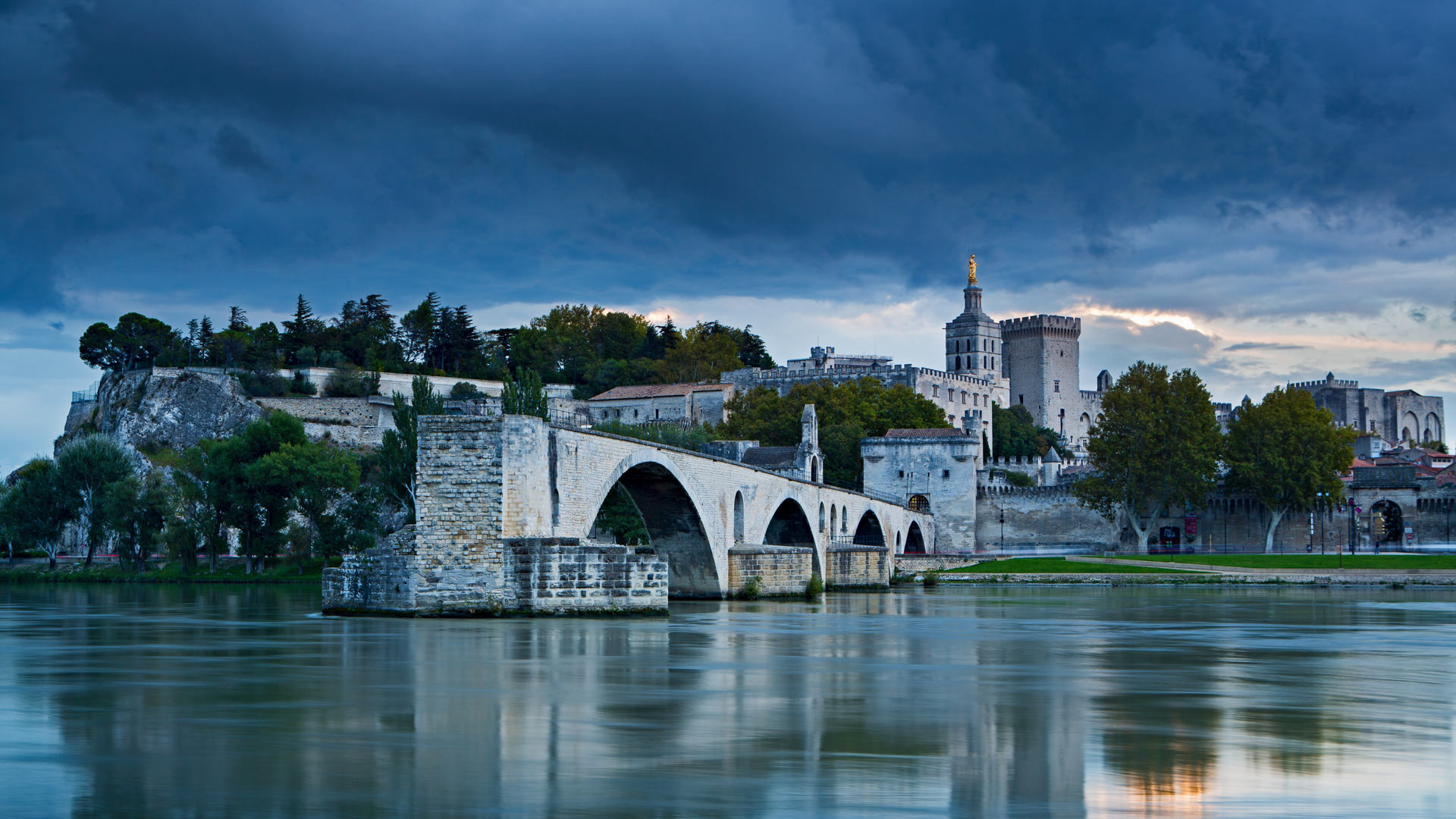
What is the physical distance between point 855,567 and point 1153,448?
24.4 metres

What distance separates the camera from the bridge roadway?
88.6 ft

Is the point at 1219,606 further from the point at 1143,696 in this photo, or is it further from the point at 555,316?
the point at 555,316

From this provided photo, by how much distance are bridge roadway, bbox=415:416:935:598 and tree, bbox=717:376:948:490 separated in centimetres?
3158

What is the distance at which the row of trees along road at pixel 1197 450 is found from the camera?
224 ft

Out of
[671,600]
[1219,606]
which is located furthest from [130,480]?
[1219,606]

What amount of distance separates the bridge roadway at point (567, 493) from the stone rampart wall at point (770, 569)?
0.40 meters

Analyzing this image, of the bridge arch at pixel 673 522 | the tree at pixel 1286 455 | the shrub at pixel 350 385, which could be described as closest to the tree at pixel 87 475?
the shrub at pixel 350 385

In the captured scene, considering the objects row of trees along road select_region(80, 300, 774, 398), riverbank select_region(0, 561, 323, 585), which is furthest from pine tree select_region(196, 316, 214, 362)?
riverbank select_region(0, 561, 323, 585)

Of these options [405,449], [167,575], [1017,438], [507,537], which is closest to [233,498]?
[167,575]

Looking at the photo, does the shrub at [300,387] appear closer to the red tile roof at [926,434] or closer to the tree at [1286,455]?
the red tile roof at [926,434]

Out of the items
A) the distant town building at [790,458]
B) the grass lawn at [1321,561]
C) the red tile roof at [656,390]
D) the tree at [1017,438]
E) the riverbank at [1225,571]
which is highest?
the red tile roof at [656,390]

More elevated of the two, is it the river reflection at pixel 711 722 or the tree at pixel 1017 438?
the tree at pixel 1017 438

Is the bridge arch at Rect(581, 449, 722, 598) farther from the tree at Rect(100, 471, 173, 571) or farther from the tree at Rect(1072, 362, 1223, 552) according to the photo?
the tree at Rect(1072, 362, 1223, 552)

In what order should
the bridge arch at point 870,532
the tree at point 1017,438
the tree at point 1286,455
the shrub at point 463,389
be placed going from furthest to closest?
the tree at point 1017,438
the shrub at point 463,389
the tree at point 1286,455
the bridge arch at point 870,532
